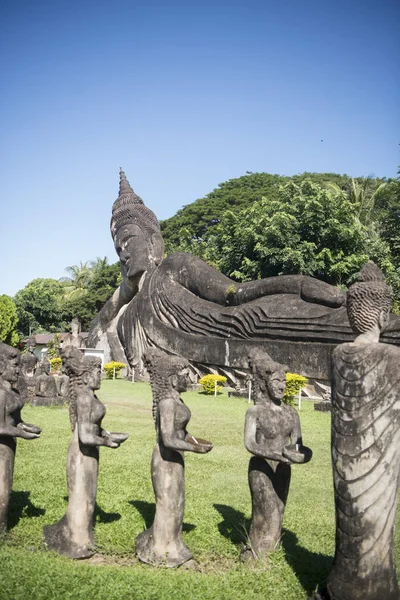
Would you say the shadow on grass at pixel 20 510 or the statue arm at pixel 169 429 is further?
the shadow on grass at pixel 20 510

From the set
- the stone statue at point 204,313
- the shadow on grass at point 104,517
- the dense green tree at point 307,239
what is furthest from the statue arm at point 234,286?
the shadow on grass at point 104,517

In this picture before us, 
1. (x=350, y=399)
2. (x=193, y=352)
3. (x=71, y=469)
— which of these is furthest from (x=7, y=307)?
(x=350, y=399)

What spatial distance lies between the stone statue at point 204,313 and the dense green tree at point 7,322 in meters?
9.91

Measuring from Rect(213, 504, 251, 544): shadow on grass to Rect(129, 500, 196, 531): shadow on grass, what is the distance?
0.32 metres

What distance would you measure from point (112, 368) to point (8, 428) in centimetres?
1179

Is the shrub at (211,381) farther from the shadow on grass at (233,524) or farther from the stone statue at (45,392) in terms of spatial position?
the shadow on grass at (233,524)

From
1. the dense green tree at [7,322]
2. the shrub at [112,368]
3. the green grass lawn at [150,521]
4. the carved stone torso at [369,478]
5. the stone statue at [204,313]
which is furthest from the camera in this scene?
the dense green tree at [7,322]

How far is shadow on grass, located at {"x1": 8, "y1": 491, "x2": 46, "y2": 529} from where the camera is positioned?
232 inches

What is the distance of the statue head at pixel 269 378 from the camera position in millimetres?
4809

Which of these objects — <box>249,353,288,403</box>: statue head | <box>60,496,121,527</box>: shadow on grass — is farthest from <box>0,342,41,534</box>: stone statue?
<box>249,353,288,403</box>: statue head

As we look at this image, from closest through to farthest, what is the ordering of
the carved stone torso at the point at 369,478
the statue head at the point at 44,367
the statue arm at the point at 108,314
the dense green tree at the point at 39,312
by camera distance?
the carved stone torso at the point at 369,478 → the statue head at the point at 44,367 → the statue arm at the point at 108,314 → the dense green tree at the point at 39,312

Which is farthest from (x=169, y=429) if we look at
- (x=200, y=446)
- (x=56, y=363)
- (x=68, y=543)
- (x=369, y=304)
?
(x=56, y=363)

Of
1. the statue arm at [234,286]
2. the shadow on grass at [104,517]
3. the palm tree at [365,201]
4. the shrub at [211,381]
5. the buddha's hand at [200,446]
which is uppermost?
the palm tree at [365,201]

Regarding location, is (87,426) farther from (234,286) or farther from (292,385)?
(234,286)
